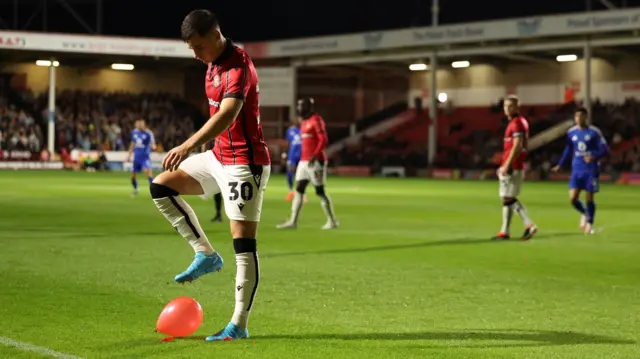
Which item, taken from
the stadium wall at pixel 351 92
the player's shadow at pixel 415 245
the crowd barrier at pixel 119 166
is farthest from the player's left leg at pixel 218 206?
the stadium wall at pixel 351 92

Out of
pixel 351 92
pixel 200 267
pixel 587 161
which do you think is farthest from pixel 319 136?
pixel 351 92

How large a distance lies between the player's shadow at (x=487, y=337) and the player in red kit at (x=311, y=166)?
1028 centimetres

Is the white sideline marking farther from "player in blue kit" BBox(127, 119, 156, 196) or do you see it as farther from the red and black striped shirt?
"player in blue kit" BBox(127, 119, 156, 196)

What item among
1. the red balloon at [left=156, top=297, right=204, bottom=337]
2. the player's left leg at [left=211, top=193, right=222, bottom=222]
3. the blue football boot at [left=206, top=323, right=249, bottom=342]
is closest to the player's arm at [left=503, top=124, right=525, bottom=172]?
the player's left leg at [left=211, top=193, right=222, bottom=222]

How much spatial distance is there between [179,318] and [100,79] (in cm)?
5620

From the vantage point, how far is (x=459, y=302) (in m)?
9.34

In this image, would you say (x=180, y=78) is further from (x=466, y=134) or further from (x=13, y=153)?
(x=466, y=134)

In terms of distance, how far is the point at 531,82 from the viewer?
2152 inches

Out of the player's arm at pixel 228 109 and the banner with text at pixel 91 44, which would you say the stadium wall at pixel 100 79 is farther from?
Result: the player's arm at pixel 228 109

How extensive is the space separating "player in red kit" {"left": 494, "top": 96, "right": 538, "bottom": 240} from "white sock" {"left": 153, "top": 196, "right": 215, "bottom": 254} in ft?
29.8

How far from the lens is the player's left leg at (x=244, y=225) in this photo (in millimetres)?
7211

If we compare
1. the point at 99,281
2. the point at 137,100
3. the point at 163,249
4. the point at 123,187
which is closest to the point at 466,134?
the point at 137,100

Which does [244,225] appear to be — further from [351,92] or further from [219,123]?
[351,92]

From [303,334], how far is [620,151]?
41.3 m
